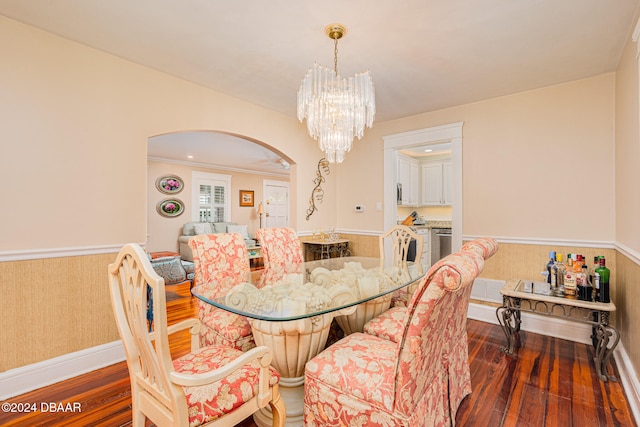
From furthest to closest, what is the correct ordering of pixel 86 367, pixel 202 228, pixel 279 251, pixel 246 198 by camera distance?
1. pixel 246 198
2. pixel 202 228
3. pixel 279 251
4. pixel 86 367

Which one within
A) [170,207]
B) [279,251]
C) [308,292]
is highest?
[170,207]

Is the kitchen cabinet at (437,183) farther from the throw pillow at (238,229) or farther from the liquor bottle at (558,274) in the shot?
the throw pillow at (238,229)

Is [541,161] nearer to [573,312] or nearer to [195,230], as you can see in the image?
[573,312]

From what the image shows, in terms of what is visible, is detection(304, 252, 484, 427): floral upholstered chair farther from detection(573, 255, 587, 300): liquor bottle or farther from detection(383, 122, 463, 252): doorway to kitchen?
detection(383, 122, 463, 252): doorway to kitchen

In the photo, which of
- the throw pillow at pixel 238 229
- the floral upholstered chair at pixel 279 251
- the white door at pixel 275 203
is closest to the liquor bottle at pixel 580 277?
the floral upholstered chair at pixel 279 251

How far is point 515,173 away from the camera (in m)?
3.30

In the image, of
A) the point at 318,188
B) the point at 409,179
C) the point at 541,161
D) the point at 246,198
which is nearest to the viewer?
the point at 541,161

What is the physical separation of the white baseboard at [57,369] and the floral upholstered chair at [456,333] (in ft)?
6.94

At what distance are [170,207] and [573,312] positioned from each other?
7360 millimetres

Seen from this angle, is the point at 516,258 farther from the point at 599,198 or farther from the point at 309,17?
the point at 309,17

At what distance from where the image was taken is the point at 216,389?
1.23 m

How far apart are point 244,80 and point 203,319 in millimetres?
2216

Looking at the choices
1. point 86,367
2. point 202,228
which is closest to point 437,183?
point 202,228

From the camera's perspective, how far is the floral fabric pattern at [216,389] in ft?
3.82
